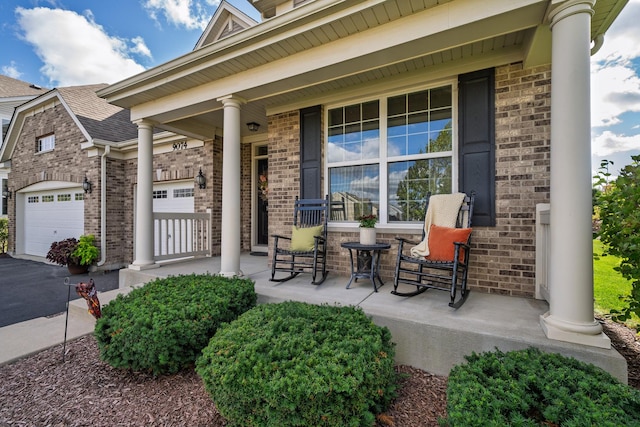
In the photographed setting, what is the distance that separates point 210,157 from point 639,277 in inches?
243

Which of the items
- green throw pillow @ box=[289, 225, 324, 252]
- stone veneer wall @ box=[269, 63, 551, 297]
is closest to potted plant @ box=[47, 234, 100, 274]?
green throw pillow @ box=[289, 225, 324, 252]

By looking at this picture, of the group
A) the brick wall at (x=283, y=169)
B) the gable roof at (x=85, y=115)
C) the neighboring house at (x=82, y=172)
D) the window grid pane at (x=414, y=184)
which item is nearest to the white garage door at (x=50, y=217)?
the neighboring house at (x=82, y=172)

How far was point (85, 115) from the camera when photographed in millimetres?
7805

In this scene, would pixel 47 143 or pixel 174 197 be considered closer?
pixel 174 197

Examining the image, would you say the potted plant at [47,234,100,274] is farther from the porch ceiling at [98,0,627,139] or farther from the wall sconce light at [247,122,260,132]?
the wall sconce light at [247,122,260,132]

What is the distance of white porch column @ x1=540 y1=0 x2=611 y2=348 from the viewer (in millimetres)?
1880

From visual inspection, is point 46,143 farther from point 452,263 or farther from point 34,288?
point 452,263

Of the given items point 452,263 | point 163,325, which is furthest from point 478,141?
point 163,325

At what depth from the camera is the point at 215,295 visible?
2381mm

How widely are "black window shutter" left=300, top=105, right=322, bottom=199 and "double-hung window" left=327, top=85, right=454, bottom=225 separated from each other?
0.17m

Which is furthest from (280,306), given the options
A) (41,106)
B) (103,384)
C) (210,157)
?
(41,106)

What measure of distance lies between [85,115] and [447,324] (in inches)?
384

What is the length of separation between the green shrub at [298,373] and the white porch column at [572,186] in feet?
3.93

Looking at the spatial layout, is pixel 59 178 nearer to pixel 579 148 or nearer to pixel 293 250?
pixel 293 250
